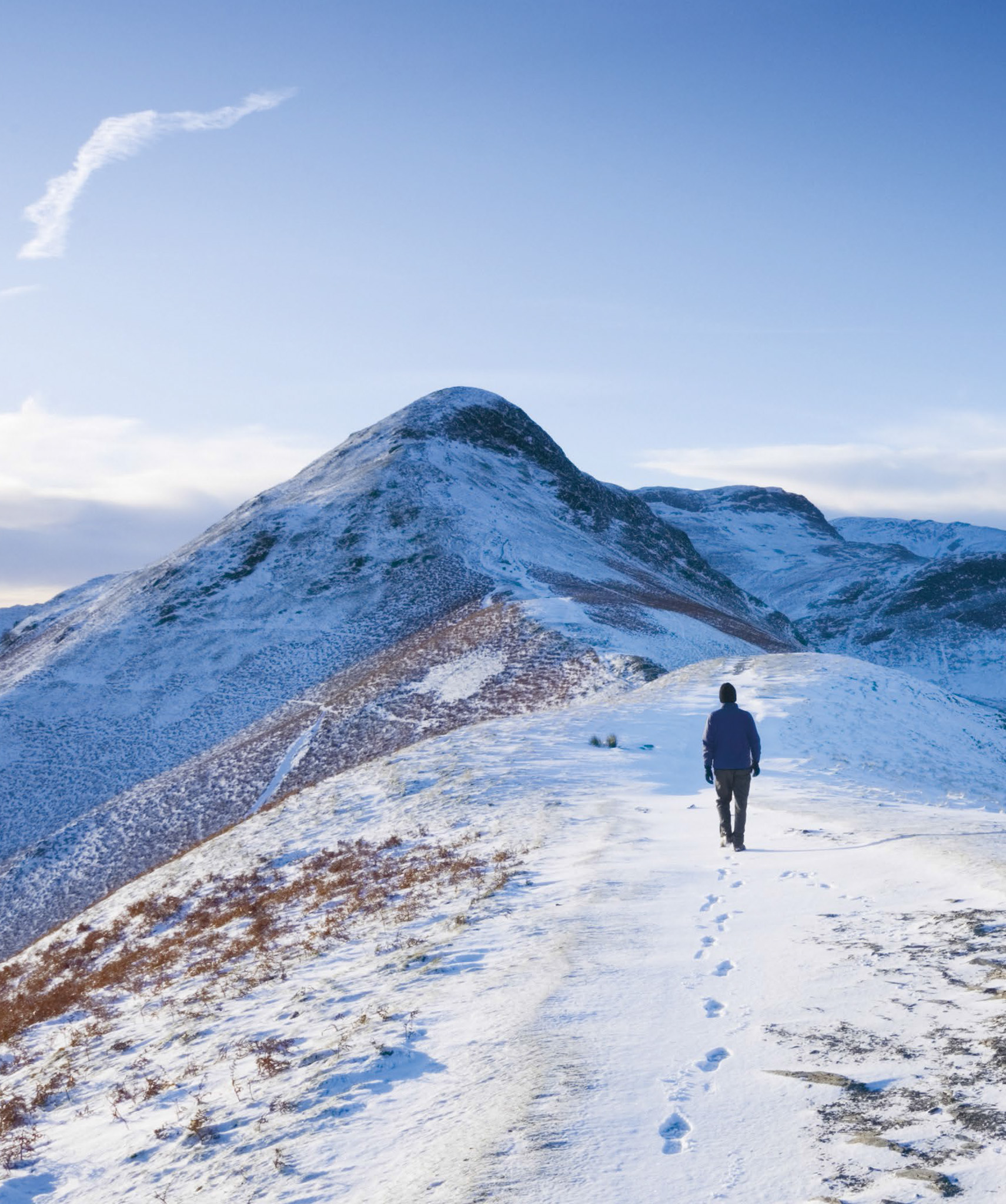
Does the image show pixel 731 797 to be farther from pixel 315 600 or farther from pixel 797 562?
pixel 797 562

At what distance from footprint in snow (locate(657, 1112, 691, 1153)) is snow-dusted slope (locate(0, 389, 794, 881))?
34.5 meters

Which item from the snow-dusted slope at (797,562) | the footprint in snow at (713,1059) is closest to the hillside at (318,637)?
the footprint in snow at (713,1059)

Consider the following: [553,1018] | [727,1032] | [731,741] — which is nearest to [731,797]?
[731,741]

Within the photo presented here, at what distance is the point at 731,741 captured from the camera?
15.9 m

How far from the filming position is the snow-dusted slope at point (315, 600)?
48750 millimetres

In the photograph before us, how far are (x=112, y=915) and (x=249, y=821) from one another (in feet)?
13.8

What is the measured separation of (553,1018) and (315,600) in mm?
55108

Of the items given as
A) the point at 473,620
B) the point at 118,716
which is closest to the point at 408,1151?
the point at 473,620

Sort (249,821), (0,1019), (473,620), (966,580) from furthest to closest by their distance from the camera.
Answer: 1. (966,580)
2. (473,620)
3. (249,821)
4. (0,1019)

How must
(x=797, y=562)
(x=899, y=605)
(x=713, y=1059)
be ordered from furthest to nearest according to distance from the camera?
1. (x=797, y=562)
2. (x=899, y=605)
3. (x=713, y=1059)

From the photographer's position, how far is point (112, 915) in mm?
23000

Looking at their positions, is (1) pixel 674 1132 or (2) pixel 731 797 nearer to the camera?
(1) pixel 674 1132

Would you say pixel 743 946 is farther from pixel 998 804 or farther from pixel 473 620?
pixel 473 620

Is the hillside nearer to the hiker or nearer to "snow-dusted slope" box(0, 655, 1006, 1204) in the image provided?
"snow-dusted slope" box(0, 655, 1006, 1204)
